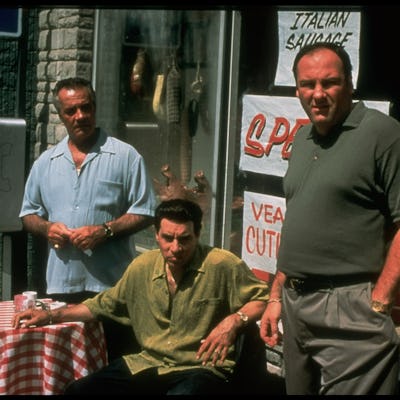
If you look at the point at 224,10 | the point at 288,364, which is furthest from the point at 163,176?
the point at 288,364

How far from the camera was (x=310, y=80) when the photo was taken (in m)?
3.31

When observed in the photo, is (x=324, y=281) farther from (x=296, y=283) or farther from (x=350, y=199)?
(x=350, y=199)

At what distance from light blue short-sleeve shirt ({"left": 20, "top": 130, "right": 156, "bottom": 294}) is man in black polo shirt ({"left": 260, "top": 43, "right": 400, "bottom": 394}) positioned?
154 cm

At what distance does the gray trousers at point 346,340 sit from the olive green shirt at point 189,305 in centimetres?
62

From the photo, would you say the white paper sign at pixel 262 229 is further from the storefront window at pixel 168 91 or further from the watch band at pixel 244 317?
the watch band at pixel 244 317

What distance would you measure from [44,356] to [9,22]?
7.11ft

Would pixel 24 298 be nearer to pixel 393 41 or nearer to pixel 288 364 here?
pixel 288 364

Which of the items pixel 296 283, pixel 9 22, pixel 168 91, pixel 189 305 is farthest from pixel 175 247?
pixel 168 91

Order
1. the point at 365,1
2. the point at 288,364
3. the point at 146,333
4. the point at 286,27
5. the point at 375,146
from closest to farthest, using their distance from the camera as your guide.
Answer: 1. the point at 375,146
2. the point at 288,364
3. the point at 146,333
4. the point at 365,1
5. the point at 286,27

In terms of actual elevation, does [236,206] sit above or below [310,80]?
below

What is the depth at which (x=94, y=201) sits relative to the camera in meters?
4.70

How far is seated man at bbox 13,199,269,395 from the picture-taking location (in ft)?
13.0

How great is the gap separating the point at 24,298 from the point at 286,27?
2.42 metres

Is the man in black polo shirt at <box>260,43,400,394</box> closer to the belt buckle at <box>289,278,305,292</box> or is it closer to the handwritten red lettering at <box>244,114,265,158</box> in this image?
the belt buckle at <box>289,278,305,292</box>
